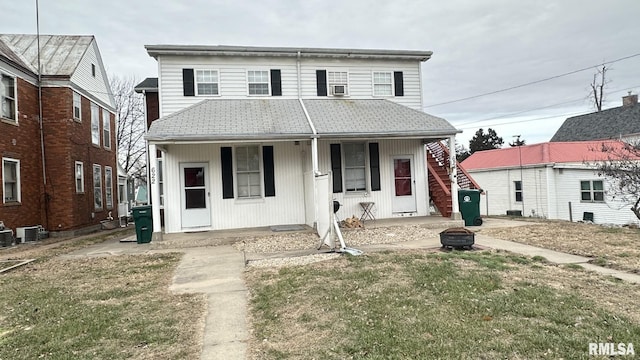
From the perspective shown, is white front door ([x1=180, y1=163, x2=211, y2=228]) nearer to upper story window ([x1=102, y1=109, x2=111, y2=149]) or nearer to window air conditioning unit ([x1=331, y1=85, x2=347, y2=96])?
window air conditioning unit ([x1=331, y1=85, x2=347, y2=96])

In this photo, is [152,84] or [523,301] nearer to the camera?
[523,301]

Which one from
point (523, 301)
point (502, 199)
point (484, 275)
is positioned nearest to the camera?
point (523, 301)

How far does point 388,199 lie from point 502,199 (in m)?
13.9

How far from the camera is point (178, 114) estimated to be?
11953 millimetres

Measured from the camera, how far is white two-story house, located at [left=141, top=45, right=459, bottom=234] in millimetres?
11859

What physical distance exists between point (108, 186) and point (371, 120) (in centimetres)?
1494

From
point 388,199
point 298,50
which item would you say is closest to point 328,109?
point 298,50

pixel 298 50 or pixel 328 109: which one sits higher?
pixel 298 50

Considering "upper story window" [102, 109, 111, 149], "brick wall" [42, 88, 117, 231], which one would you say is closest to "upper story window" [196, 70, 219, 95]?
"brick wall" [42, 88, 117, 231]

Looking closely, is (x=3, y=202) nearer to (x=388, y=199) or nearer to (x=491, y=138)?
(x=388, y=199)

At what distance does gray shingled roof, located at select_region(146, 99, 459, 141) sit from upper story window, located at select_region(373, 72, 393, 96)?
0.63 m

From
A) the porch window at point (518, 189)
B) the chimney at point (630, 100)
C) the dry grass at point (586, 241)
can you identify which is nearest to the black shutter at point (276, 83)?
the dry grass at point (586, 241)

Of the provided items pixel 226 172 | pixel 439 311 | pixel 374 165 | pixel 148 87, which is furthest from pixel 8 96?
pixel 439 311

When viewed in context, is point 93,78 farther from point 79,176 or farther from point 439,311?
point 439,311
